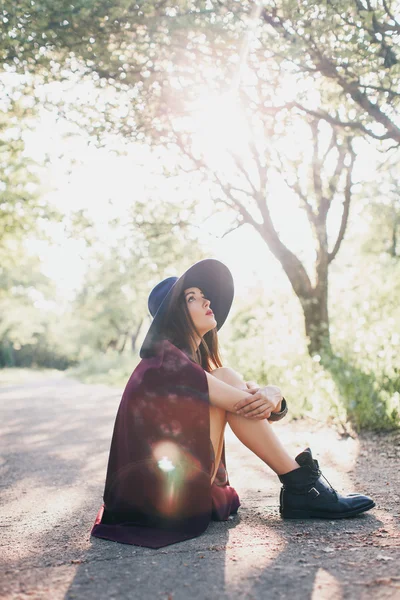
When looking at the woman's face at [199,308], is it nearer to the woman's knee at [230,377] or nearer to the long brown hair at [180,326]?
the long brown hair at [180,326]

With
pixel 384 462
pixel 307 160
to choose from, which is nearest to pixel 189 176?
pixel 307 160

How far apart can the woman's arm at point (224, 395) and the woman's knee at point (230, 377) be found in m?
0.20

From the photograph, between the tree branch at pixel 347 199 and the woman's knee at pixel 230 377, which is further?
the tree branch at pixel 347 199

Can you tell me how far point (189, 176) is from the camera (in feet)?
34.5

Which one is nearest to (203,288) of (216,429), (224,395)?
(224,395)

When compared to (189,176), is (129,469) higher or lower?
lower

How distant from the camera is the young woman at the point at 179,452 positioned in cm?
295

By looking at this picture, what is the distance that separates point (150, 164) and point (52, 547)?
823 centimetres

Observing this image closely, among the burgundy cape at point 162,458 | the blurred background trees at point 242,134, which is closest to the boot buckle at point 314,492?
the burgundy cape at point 162,458

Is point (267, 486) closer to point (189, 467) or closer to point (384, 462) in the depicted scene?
point (384, 462)

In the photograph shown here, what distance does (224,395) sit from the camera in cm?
304

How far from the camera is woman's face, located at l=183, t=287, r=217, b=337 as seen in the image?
3412 mm

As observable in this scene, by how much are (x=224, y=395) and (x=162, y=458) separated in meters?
0.46

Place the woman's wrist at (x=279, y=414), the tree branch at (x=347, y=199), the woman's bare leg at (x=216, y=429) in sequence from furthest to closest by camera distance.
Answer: the tree branch at (x=347, y=199) < the woman's wrist at (x=279, y=414) < the woman's bare leg at (x=216, y=429)
